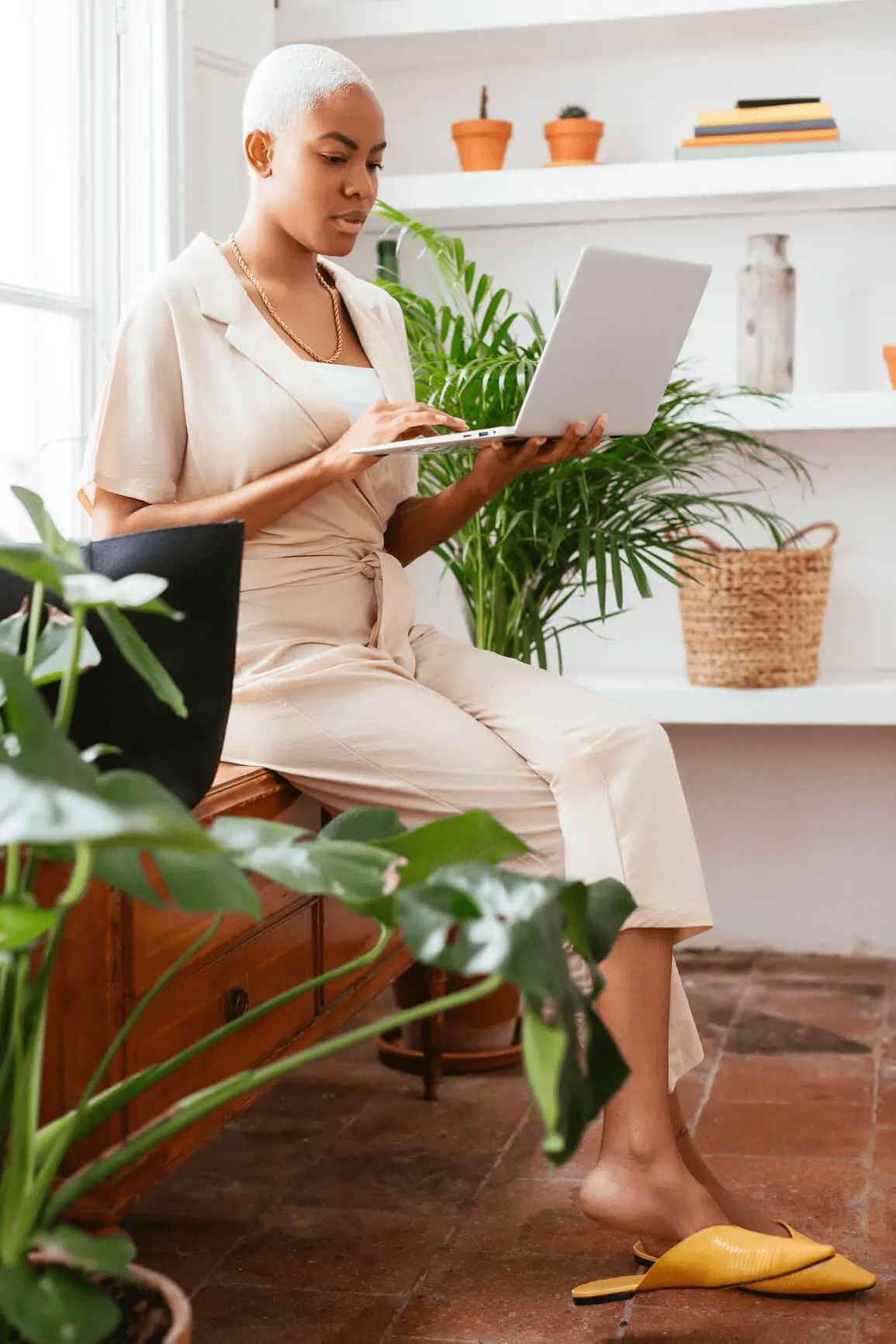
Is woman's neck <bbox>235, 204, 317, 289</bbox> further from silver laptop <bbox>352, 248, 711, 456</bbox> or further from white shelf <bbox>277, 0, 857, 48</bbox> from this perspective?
white shelf <bbox>277, 0, 857, 48</bbox>

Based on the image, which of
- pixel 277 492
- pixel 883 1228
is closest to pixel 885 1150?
pixel 883 1228

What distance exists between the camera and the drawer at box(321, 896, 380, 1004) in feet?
7.09

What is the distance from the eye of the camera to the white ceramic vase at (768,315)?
352cm

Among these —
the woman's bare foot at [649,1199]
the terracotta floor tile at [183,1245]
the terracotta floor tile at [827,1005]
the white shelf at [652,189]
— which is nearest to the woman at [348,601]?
the woman's bare foot at [649,1199]

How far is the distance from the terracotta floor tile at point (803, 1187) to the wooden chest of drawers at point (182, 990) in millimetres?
680

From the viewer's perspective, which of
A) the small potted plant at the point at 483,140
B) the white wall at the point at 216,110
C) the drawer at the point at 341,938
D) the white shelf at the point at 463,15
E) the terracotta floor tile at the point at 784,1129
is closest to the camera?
the drawer at the point at 341,938

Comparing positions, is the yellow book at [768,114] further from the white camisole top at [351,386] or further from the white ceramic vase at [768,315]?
the white camisole top at [351,386]

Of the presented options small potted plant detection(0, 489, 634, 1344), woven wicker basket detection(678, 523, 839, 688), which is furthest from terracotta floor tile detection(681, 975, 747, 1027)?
small potted plant detection(0, 489, 634, 1344)

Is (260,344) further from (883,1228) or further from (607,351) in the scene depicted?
(883,1228)

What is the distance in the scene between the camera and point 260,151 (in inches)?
88.7

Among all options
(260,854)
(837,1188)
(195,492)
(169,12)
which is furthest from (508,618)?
(260,854)

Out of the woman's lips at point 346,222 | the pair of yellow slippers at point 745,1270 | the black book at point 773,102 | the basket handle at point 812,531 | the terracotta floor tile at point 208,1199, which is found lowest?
the terracotta floor tile at point 208,1199

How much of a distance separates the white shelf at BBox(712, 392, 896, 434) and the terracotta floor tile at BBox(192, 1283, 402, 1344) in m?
2.13

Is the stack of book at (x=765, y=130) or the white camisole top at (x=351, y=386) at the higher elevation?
the stack of book at (x=765, y=130)
